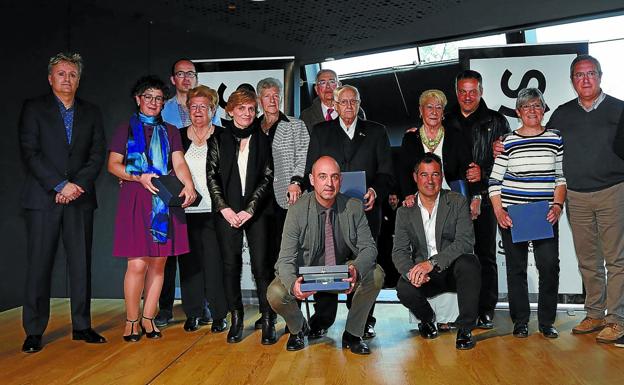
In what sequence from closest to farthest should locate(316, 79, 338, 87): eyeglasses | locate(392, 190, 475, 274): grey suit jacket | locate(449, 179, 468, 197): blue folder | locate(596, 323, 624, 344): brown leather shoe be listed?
locate(596, 323, 624, 344): brown leather shoe, locate(392, 190, 475, 274): grey suit jacket, locate(449, 179, 468, 197): blue folder, locate(316, 79, 338, 87): eyeglasses

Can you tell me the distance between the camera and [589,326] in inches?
159

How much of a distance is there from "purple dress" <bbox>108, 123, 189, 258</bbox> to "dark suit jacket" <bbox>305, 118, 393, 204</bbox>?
0.96m

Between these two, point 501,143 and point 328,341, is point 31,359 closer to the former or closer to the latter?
point 328,341

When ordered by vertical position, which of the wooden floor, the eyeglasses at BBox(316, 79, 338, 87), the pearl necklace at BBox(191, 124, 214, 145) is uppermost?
the eyeglasses at BBox(316, 79, 338, 87)

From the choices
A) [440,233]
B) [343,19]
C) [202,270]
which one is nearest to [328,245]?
[440,233]

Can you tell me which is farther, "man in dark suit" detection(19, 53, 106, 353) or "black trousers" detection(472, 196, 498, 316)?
"black trousers" detection(472, 196, 498, 316)

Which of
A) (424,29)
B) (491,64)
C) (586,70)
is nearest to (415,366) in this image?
(586,70)

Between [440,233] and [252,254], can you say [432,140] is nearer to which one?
[440,233]

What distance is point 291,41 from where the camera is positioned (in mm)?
6137

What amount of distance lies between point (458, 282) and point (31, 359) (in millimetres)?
2511

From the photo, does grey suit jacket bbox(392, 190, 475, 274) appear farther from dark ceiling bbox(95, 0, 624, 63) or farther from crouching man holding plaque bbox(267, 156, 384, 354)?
dark ceiling bbox(95, 0, 624, 63)

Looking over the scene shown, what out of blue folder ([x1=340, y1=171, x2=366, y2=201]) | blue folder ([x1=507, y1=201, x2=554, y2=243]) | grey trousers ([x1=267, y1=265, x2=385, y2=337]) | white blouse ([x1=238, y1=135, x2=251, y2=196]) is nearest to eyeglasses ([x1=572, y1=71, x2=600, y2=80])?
blue folder ([x1=507, y1=201, x2=554, y2=243])

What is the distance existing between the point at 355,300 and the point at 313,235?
0.45 meters

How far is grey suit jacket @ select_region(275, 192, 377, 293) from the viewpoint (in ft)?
11.6
